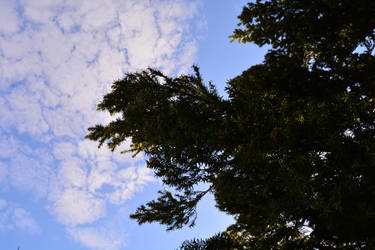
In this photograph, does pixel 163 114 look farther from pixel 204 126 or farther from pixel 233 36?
pixel 233 36

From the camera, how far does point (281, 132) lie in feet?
13.1

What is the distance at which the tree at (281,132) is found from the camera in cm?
404

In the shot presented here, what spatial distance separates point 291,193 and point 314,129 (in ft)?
4.14

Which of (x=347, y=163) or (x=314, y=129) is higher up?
(x=314, y=129)

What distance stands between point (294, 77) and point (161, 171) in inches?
160

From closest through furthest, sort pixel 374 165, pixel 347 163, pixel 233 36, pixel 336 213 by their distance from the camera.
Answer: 1. pixel 336 213
2. pixel 374 165
3. pixel 347 163
4. pixel 233 36

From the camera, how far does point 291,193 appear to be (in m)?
3.95

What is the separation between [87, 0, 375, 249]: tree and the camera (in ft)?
13.2

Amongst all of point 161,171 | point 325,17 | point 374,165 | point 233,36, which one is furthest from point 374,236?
point 233,36

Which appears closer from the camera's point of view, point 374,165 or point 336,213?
point 336,213

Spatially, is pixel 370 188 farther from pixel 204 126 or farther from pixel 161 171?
pixel 161 171

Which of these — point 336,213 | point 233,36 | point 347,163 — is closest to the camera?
point 336,213

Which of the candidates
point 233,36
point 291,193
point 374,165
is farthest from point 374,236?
point 233,36

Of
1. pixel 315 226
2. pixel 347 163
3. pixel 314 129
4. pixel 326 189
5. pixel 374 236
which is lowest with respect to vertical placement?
pixel 374 236
